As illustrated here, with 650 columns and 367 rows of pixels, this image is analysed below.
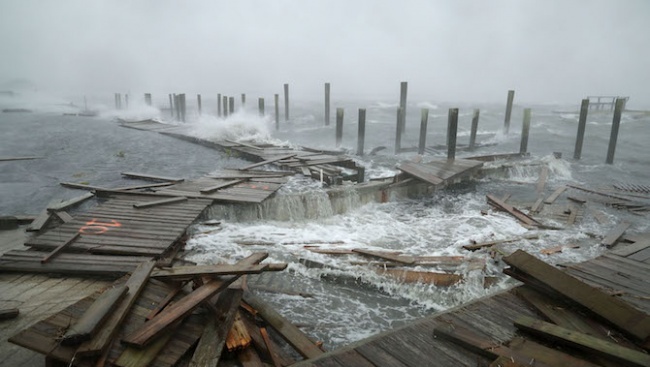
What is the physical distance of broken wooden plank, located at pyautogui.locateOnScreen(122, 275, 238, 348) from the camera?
3858mm

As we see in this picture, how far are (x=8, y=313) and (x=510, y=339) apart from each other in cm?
637

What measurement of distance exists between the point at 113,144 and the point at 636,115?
59.2m

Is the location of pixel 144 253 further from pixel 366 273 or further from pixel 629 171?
pixel 629 171

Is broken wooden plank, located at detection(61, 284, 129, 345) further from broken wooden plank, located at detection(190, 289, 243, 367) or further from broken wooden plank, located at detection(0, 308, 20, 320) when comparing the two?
broken wooden plank, located at detection(0, 308, 20, 320)

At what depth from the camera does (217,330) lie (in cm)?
439

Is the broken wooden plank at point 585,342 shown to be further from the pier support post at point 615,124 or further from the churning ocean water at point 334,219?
the pier support post at point 615,124

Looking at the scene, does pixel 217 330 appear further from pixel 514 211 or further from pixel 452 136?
pixel 452 136

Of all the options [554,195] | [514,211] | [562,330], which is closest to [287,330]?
[562,330]

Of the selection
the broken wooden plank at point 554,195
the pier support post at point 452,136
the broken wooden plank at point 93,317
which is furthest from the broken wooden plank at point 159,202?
the broken wooden plank at point 554,195

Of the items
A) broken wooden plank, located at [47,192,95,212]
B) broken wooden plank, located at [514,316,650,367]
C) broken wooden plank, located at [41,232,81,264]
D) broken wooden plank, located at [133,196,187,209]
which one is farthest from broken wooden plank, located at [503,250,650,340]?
broken wooden plank, located at [47,192,95,212]

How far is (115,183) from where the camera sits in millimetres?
13523

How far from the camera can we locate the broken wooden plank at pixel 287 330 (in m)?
4.39

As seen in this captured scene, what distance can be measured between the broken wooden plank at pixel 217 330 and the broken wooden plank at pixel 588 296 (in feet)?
12.2

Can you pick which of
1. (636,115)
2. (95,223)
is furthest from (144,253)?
(636,115)
